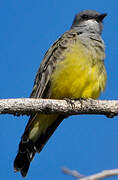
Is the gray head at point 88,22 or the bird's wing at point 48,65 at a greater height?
the gray head at point 88,22

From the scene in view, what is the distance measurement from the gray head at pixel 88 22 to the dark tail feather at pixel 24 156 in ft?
8.69

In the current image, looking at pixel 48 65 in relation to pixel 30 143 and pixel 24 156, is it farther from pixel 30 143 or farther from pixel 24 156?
pixel 24 156

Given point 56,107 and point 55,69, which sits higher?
point 55,69

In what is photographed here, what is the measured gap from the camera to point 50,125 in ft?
22.3

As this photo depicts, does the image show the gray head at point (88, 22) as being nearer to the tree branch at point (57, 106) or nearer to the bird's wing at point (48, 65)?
the bird's wing at point (48, 65)

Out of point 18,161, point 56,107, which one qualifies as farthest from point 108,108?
point 18,161

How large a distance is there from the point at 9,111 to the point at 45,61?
7.30 ft

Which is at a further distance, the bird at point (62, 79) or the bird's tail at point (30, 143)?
the bird's tail at point (30, 143)

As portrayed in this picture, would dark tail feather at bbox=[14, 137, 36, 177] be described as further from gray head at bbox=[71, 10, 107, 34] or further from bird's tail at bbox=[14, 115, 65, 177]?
gray head at bbox=[71, 10, 107, 34]

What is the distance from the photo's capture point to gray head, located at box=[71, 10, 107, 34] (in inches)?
291

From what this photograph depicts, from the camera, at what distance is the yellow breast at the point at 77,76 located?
6.11 meters

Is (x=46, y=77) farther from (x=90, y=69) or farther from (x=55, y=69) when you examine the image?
(x=90, y=69)

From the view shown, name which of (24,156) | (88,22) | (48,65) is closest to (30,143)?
(24,156)

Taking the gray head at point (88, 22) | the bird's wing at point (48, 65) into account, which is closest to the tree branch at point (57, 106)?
the bird's wing at point (48, 65)
